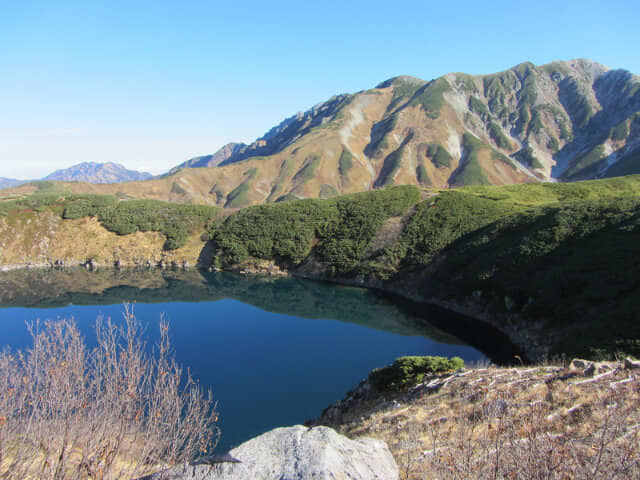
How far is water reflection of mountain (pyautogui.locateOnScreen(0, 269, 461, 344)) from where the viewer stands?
2991cm

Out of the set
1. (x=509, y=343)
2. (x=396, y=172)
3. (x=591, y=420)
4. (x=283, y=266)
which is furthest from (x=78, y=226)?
(x=396, y=172)

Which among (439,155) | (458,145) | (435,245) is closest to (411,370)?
(435,245)

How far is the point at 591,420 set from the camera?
7902 millimetres

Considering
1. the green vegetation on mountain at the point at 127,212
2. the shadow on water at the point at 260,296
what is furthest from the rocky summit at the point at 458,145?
the shadow on water at the point at 260,296

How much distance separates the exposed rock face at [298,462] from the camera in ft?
18.6

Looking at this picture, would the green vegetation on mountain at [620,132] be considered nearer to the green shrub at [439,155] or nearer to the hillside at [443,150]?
the hillside at [443,150]

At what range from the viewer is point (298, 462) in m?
5.84

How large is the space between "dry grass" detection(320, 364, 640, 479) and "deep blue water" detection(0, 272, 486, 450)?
172 inches

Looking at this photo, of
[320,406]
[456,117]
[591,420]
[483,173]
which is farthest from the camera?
[456,117]

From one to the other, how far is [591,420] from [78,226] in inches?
2492

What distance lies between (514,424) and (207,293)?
111 feet

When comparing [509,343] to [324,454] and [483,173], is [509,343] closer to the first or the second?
[324,454]

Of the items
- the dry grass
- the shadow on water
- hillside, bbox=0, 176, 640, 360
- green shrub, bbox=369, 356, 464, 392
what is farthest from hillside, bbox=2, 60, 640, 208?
the dry grass

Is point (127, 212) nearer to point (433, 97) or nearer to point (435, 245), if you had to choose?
point (435, 245)
